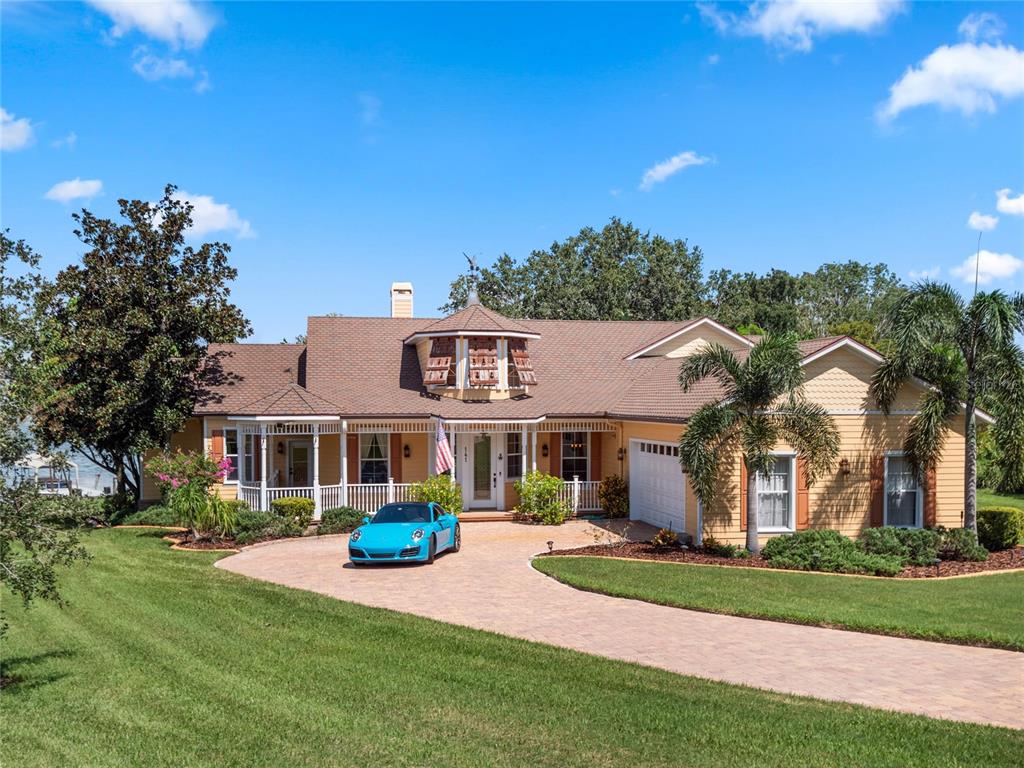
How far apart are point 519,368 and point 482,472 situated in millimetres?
3487

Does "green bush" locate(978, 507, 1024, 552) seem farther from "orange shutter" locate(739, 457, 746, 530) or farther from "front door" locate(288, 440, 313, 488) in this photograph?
"front door" locate(288, 440, 313, 488)

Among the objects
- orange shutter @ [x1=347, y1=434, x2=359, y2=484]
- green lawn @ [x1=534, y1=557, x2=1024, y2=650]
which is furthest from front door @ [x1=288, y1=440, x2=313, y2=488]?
green lawn @ [x1=534, y1=557, x2=1024, y2=650]

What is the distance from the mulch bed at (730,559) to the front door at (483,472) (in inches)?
265

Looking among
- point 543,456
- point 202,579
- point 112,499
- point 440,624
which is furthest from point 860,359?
point 112,499

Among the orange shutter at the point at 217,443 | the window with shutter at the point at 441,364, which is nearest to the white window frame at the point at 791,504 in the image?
the window with shutter at the point at 441,364

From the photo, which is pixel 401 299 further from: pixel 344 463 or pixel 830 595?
pixel 830 595

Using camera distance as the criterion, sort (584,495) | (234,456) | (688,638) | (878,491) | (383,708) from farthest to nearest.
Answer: (234,456) → (584,495) → (878,491) → (688,638) → (383,708)

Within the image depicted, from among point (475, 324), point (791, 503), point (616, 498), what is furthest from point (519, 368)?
point (791, 503)

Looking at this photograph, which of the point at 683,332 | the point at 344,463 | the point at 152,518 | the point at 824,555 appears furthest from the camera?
the point at 683,332

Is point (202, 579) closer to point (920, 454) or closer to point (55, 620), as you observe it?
point (55, 620)

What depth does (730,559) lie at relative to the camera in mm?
18984

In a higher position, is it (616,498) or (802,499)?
(802,499)

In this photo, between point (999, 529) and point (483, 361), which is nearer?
point (999, 529)

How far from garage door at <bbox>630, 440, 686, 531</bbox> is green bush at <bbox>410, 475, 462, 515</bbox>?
5.07m
